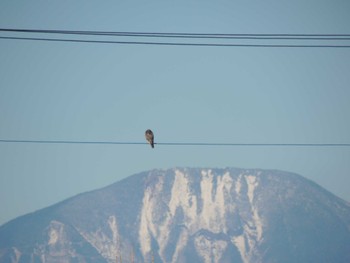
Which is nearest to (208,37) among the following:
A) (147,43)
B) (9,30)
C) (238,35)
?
(238,35)

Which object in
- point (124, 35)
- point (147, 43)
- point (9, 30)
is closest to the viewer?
point (9, 30)

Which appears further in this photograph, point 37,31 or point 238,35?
point 238,35

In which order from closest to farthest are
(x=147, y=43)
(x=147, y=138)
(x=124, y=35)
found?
(x=124, y=35) → (x=147, y=43) → (x=147, y=138)

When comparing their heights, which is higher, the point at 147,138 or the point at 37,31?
the point at 147,138

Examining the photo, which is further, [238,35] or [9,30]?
[238,35]

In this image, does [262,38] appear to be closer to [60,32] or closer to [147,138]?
[60,32]

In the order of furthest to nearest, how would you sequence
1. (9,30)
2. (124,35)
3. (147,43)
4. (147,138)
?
(147,138)
(147,43)
(124,35)
(9,30)

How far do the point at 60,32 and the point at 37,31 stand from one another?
0.86 m

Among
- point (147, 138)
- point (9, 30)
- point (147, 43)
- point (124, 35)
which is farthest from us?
point (147, 138)

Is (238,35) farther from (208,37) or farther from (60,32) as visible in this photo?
(60,32)

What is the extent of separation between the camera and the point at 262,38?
2934cm

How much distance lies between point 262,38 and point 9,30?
10212mm

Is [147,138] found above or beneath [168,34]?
above

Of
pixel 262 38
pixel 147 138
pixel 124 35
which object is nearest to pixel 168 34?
pixel 124 35
